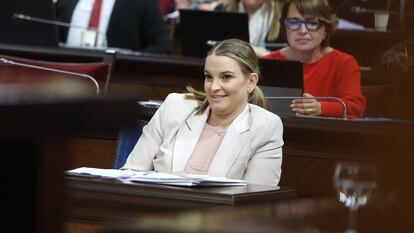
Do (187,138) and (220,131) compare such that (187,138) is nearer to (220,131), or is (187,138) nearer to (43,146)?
(220,131)

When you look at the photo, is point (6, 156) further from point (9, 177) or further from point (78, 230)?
point (78, 230)

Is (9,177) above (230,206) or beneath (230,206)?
above

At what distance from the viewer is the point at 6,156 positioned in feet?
3.71

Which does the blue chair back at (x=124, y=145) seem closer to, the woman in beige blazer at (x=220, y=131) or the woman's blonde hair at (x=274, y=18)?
the woman in beige blazer at (x=220, y=131)

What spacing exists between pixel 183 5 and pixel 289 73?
510 centimetres

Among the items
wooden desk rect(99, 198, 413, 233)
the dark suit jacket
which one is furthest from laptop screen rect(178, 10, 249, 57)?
wooden desk rect(99, 198, 413, 233)

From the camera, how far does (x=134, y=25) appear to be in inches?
304

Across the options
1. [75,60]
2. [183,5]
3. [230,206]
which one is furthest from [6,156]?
[183,5]

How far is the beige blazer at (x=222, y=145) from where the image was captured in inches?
149

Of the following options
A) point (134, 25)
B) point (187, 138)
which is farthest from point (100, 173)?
point (134, 25)

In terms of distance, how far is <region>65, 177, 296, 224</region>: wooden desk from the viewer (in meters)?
2.95

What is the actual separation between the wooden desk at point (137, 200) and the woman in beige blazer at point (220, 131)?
745 millimetres

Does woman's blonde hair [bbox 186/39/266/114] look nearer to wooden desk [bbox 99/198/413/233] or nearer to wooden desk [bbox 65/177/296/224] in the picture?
wooden desk [bbox 65/177/296/224]

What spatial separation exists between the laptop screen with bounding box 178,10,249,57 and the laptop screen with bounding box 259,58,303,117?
1636 mm
